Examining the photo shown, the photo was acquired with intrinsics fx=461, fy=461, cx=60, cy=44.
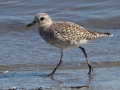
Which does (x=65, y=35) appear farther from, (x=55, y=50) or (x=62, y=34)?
(x=55, y=50)

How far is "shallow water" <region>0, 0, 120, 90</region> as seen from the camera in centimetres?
731

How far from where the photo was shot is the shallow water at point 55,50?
731cm

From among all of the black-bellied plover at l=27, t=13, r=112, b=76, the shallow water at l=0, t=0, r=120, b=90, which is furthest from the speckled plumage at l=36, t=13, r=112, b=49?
the shallow water at l=0, t=0, r=120, b=90

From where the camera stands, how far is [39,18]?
25.8 ft

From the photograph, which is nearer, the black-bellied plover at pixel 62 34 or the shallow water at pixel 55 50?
the shallow water at pixel 55 50

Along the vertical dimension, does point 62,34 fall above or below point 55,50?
above

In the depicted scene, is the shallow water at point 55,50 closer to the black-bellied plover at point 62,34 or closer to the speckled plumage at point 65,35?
the black-bellied plover at point 62,34

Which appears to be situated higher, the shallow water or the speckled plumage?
the speckled plumage

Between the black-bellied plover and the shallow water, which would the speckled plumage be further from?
the shallow water

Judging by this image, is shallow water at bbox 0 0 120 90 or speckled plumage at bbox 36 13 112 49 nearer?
shallow water at bbox 0 0 120 90

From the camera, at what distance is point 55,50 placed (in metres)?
9.27

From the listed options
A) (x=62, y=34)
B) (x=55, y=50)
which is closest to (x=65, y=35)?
(x=62, y=34)

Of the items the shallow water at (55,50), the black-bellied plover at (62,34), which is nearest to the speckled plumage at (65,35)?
the black-bellied plover at (62,34)

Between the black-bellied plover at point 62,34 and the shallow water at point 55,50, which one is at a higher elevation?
the black-bellied plover at point 62,34
